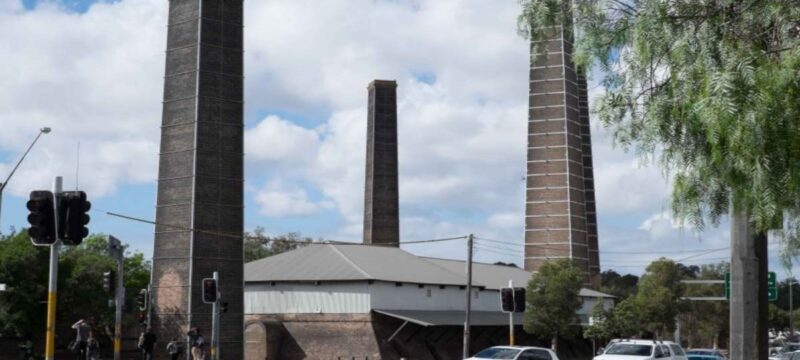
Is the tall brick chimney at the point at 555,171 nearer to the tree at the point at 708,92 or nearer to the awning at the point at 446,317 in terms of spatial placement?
the awning at the point at 446,317

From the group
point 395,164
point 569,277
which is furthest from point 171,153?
point 395,164

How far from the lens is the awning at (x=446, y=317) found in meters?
55.4

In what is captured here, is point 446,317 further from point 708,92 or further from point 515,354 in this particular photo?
point 708,92

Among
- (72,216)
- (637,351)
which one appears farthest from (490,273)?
(72,216)

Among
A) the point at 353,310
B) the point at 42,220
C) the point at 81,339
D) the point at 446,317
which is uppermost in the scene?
the point at 42,220

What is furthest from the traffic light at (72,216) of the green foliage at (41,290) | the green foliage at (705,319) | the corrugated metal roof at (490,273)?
the green foliage at (705,319)

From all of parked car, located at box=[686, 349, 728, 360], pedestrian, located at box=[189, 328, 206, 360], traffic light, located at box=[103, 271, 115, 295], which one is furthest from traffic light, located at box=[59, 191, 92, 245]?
Answer: parked car, located at box=[686, 349, 728, 360]

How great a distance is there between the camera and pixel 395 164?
300 feet

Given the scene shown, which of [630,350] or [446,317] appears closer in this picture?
[630,350]

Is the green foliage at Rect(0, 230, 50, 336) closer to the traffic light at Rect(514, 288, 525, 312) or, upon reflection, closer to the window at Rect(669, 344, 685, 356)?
the traffic light at Rect(514, 288, 525, 312)

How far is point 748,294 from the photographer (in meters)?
18.8

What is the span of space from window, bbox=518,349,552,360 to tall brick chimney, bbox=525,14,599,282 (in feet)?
175

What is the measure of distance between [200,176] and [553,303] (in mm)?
21286

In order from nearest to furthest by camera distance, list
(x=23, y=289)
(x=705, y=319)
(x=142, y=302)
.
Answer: (x=142, y=302)
(x=23, y=289)
(x=705, y=319)
